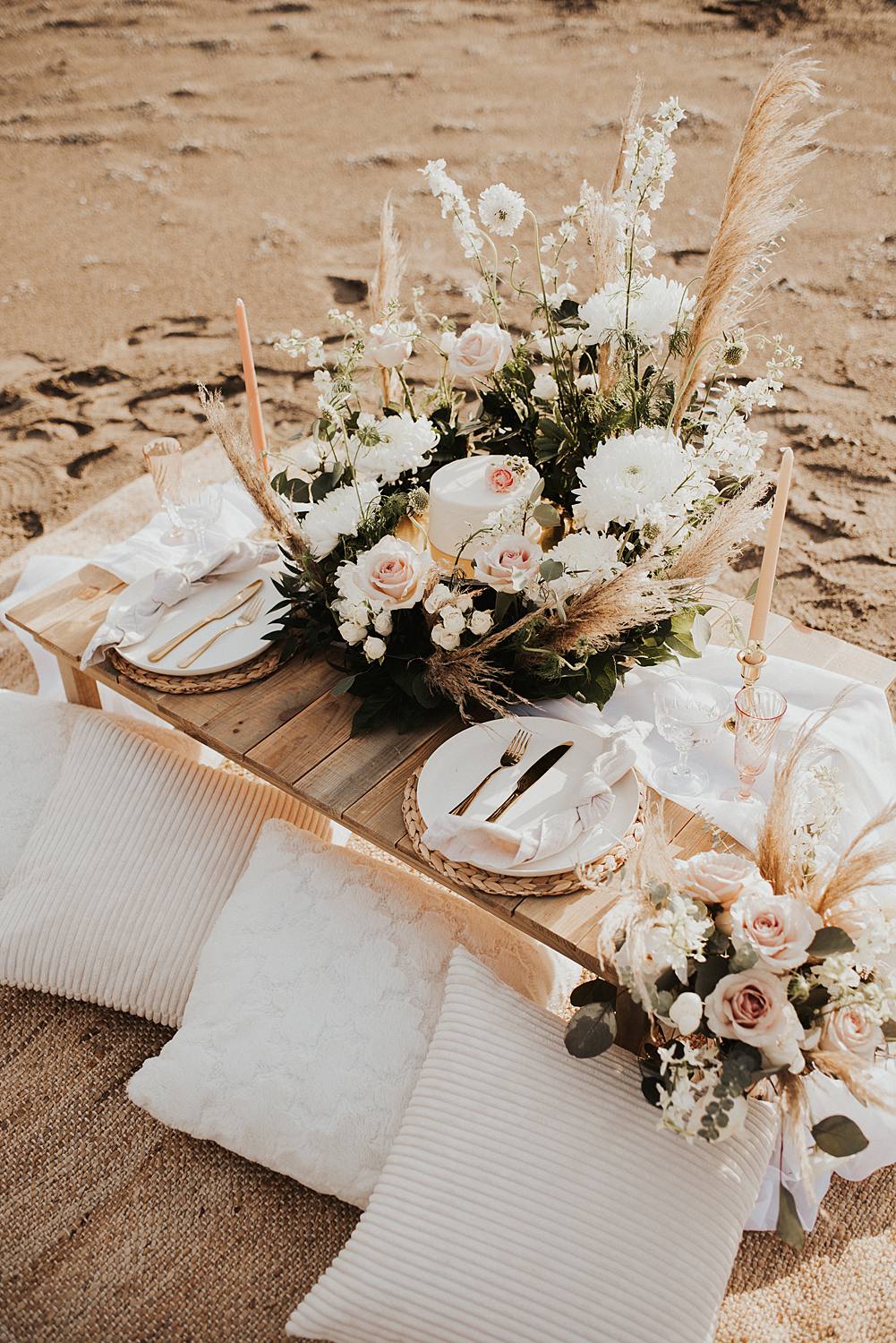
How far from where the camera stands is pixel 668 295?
163cm

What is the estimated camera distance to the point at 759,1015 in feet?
3.80

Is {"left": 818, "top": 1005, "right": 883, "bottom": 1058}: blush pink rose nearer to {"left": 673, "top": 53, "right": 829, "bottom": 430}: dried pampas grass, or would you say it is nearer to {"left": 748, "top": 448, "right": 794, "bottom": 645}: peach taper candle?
{"left": 748, "top": 448, "right": 794, "bottom": 645}: peach taper candle

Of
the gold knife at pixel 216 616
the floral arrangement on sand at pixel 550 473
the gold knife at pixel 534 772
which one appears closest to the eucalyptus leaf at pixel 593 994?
the gold knife at pixel 534 772

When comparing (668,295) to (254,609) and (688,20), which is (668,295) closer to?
(254,609)

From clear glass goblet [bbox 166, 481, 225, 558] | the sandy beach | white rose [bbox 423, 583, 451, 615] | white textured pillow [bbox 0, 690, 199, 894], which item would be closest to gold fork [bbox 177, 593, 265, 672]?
clear glass goblet [bbox 166, 481, 225, 558]

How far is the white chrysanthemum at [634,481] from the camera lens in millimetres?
1503

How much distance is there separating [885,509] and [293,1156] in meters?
2.30

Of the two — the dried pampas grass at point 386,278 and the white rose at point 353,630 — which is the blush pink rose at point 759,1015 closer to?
the white rose at point 353,630

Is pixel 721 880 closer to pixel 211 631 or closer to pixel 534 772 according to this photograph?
pixel 534 772

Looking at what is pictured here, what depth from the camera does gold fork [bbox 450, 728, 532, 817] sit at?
1472mm

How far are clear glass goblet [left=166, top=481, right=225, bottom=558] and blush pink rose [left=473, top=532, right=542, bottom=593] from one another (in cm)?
63

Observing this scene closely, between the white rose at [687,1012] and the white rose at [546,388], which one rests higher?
the white rose at [546,388]

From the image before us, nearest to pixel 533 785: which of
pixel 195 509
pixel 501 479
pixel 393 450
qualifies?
pixel 501 479

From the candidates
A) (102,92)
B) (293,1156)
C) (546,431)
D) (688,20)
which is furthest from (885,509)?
(102,92)
